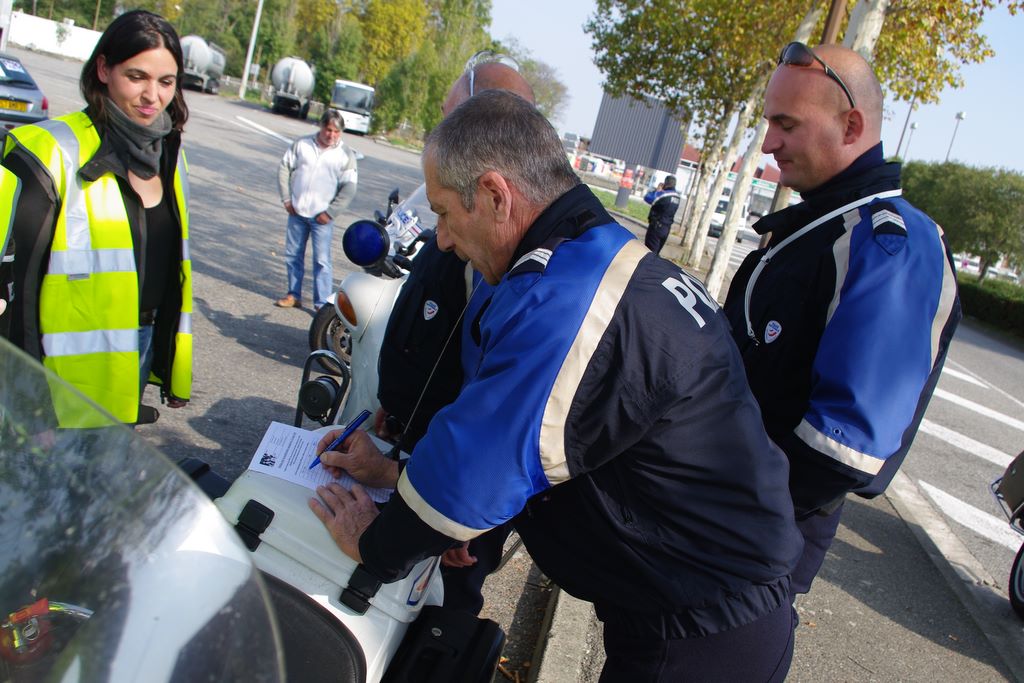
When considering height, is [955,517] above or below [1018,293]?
below

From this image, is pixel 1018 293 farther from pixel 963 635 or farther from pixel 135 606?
pixel 135 606

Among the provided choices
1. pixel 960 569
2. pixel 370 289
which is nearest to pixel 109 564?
pixel 370 289

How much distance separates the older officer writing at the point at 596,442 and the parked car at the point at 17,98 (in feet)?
39.8

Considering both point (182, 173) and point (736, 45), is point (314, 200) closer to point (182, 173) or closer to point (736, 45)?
point (182, 173)

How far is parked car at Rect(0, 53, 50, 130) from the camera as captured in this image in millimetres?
11570

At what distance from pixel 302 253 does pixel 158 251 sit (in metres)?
4.84

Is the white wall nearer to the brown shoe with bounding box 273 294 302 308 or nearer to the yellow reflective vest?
the brown shoe with bounding box 273 294 302 308

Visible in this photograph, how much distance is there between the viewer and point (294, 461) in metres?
1.93

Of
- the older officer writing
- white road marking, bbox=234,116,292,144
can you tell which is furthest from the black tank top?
white road marking, bbox=234,116,292,144

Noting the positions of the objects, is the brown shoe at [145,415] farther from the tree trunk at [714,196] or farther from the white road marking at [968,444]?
the tree trunk at [714,196]

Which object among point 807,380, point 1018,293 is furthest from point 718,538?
point 1018,293

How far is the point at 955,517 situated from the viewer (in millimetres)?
6469

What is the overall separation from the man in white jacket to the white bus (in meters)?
35.1

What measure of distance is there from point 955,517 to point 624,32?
2379 cm
